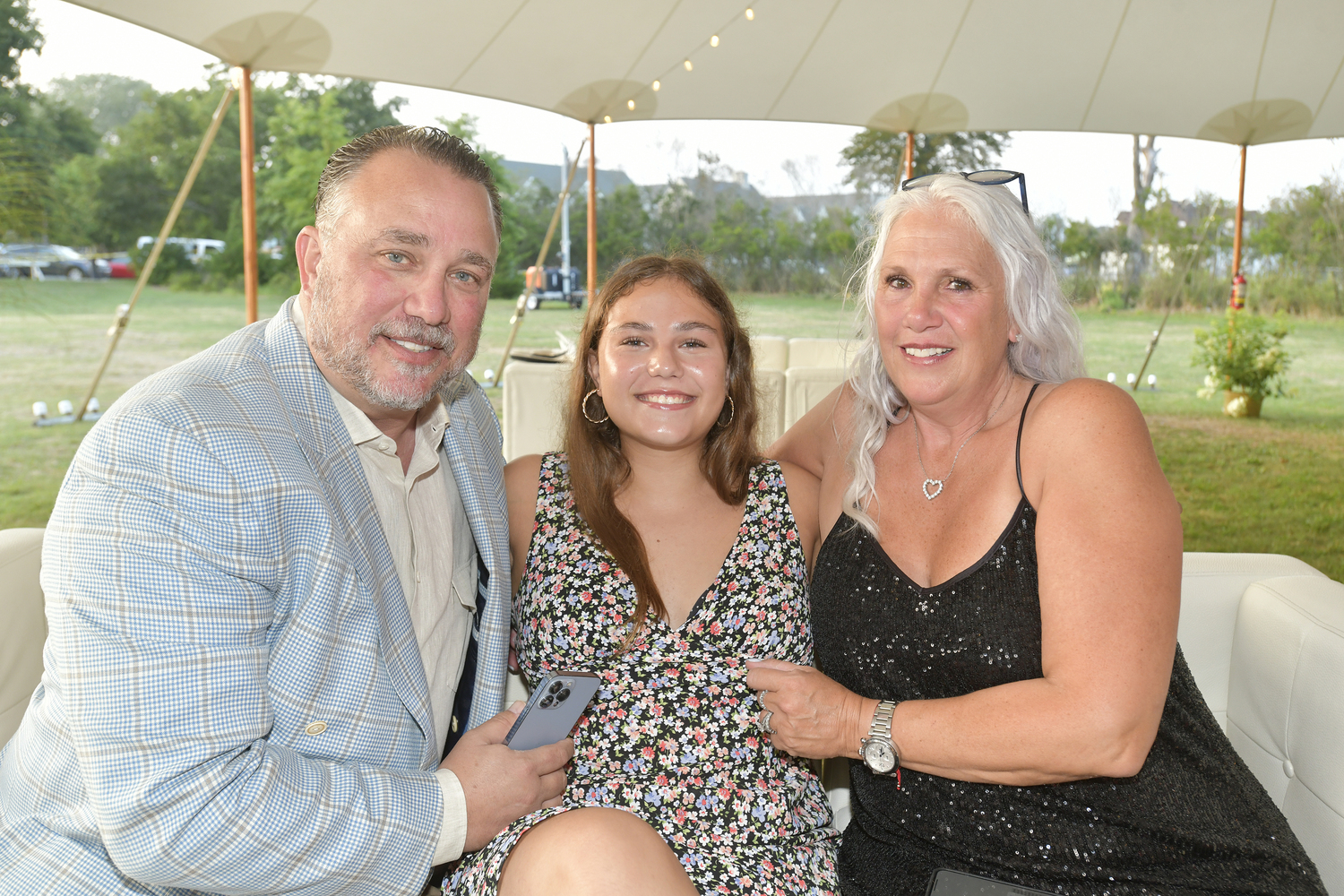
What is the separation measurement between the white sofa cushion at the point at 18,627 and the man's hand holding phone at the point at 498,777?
842 mm

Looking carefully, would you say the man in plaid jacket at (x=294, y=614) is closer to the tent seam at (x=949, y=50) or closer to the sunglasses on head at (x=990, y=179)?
the sunglasses on head at (x=990, y=179)

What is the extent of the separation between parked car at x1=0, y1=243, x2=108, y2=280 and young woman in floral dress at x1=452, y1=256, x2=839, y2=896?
19.5ft

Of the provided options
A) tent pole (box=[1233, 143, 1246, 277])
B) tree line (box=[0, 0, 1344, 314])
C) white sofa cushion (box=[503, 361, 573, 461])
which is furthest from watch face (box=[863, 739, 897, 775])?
tent pole (box=[1233, 143, 1246, 277])

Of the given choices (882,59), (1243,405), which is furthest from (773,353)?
(1243,405)

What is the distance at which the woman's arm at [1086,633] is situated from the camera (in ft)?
4.37

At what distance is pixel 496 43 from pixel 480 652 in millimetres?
5439

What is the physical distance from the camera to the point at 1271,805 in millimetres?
1504

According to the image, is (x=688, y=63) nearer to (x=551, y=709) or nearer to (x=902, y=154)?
A: (x=902, y=154)

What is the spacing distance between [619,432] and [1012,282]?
835 mm

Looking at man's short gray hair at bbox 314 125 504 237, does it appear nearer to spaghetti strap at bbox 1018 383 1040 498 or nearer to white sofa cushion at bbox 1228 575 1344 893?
spaghetti strap at bbox 1018 383 1040 498

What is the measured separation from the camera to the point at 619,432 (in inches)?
76.3

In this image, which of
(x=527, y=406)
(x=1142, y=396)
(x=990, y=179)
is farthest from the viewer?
(x=1142, y=396)

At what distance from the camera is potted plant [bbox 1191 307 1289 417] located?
7.15 meters

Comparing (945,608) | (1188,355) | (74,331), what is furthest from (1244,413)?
(74,331)
